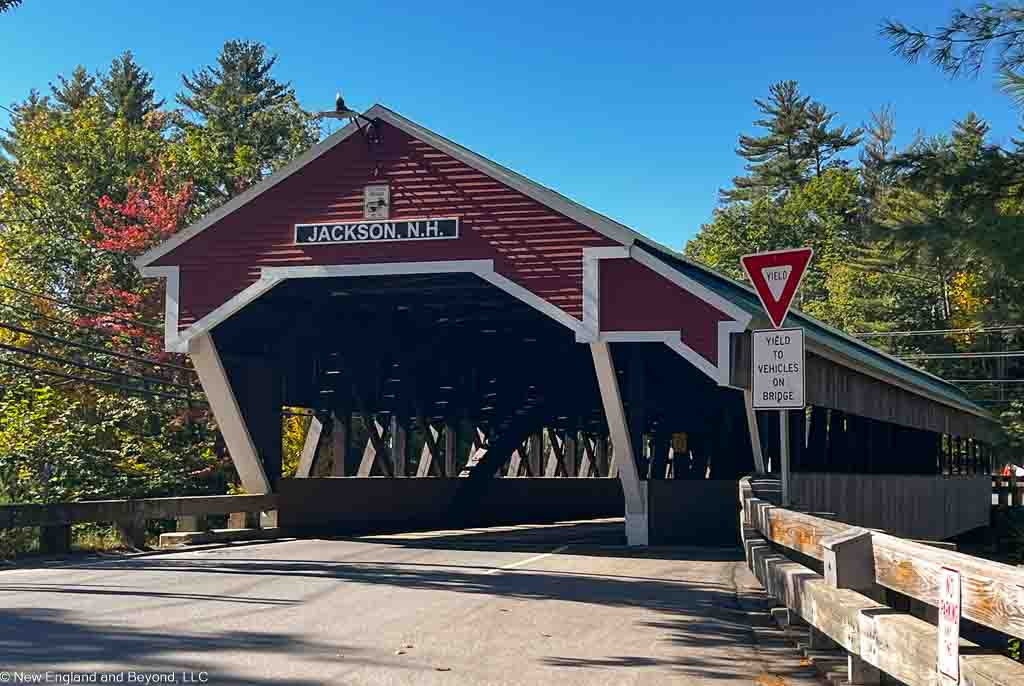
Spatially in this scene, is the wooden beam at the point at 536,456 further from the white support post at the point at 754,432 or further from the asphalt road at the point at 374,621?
the asphalt road at the point at 374,621

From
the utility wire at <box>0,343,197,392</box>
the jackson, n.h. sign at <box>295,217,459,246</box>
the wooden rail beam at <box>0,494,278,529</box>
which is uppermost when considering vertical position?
the jackson, n.h. sign at <box>295,217,459,246</box>

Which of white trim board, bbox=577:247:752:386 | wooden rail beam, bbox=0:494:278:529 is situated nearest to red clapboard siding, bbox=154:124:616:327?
white trim board, bbox=577:247:752:386

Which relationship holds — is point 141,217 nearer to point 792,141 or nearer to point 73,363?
point 73,363

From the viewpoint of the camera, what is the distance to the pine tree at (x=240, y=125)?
4938 centimetres

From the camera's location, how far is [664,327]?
2219 cm

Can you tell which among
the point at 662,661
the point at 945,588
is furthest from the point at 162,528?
the point at 945,588

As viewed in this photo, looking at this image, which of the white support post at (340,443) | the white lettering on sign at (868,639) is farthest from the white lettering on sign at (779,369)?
the white support post at (340,443)

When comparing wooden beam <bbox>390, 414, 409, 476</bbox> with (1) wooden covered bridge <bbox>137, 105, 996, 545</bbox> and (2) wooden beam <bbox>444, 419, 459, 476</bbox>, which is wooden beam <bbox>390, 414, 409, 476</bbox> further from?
(2) wooden beam <bbox>444, 419, 459, 476</bbox>

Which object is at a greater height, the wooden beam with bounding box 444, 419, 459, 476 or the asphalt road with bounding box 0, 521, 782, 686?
the wooden beam with bounding box 444, 419, 459, 476

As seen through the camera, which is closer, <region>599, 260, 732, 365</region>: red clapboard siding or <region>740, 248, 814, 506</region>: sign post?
<region>740, 248, 814, 506</region>: sign post

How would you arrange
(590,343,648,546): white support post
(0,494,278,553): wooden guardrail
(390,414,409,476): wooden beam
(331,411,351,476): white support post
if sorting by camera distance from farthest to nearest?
(390,414,409,476): wooden beam
(331,411,351,476): white support post
(590,343,648,546): white support post
(0,494,278,553): wooden guardrail

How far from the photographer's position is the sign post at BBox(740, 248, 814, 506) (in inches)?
458

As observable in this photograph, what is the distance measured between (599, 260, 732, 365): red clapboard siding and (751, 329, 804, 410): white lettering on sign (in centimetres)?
988

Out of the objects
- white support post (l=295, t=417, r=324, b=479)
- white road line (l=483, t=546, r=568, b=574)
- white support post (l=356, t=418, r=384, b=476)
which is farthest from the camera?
white support post (l=356, t=418, r=384, b=476)
